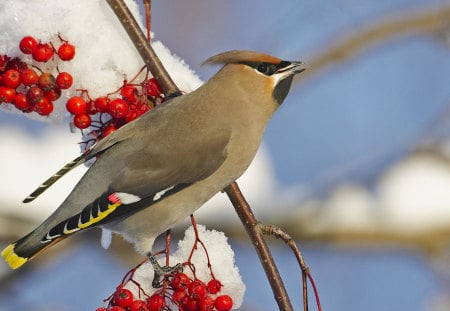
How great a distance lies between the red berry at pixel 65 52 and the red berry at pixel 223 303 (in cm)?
85

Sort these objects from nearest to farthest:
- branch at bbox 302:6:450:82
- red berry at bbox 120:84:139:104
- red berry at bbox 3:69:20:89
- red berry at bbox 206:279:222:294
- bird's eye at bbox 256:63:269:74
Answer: red berry at bbox 206:279:222:294 → red berry at bbox 3:69:20:89 → red berry at bbox 120:84:139:104 → bird's eye at bbox 256:63:269:74 → branch at bbox 302:6:450:82

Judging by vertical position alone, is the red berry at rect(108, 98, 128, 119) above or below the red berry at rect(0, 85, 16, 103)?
below

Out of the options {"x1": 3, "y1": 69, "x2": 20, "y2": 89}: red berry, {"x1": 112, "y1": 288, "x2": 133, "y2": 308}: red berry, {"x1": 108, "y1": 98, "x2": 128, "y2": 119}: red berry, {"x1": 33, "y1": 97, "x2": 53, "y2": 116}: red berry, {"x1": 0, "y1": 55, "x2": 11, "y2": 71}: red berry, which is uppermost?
{"x1": 0, "y1": 55, "x2": 11, "y2": 71}: red berry

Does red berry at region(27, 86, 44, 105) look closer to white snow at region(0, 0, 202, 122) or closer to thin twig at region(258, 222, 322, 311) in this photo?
white snow at region(0, 0, 202, 122)

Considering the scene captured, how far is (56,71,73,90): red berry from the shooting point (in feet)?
10.2

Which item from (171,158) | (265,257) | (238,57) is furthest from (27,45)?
(265,257)

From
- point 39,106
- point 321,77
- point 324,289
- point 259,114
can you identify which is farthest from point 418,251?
point 39,106

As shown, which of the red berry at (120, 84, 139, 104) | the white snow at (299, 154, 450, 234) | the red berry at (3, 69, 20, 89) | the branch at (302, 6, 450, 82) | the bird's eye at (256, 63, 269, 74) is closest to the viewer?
the red berry at (3, 69, 20, 89)

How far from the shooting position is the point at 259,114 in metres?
3.34

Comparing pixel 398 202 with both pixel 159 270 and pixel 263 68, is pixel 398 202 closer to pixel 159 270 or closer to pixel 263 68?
pixel 263 68

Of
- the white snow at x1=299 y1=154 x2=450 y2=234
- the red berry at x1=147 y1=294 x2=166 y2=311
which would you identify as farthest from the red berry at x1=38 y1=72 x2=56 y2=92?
the white snow at x1=299 y1=154 x2=450 y2=234

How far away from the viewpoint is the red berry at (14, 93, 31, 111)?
310 cm

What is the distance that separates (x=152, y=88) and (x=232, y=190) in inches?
16.2

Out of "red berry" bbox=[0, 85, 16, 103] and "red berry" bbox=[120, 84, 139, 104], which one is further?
"red berry" bbox=[120, 84, 139, 104]
